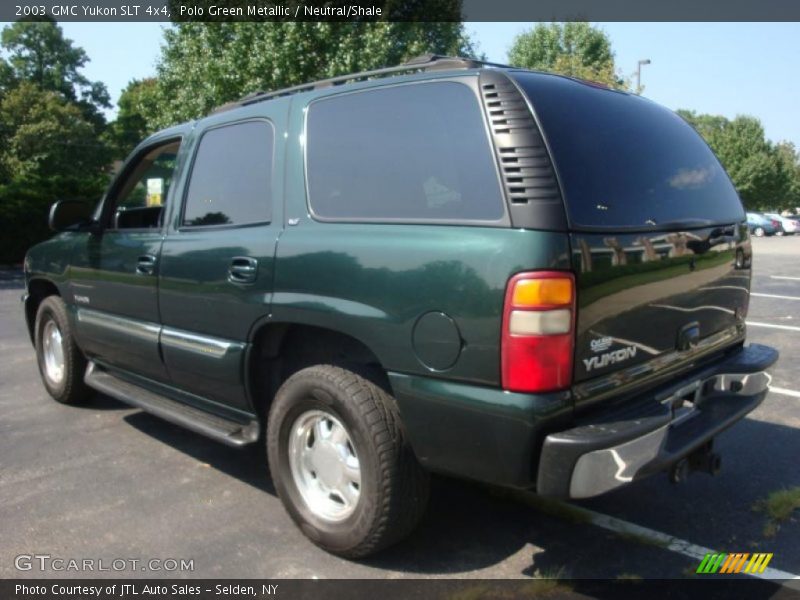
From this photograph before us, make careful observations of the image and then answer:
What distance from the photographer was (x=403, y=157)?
2.78m

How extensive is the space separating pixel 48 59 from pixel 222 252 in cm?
6315

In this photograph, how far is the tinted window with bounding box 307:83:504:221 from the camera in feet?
8.34

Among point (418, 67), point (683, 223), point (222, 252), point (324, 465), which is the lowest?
point (324, 465)

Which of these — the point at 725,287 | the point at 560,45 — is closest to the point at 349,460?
the point at 725,287

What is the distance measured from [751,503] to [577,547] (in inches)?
42.9

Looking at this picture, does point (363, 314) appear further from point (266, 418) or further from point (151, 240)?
point (151, 240)

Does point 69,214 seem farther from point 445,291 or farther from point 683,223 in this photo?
point 683,223

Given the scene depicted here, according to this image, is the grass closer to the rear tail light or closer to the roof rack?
the rear tail light

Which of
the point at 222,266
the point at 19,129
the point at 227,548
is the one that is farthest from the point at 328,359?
the point at 19,129

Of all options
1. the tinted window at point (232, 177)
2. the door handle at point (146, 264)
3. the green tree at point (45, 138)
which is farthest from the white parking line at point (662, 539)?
the green tree at point (45, 138)

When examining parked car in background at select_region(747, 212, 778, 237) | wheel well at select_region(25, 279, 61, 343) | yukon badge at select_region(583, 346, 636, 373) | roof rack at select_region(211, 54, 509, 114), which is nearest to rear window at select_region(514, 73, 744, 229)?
roof rack at select_region(211, 54, 509, 114)

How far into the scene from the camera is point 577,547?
3090mm

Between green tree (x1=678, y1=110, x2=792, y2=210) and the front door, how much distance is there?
173ft

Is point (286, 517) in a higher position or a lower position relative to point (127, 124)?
lower
